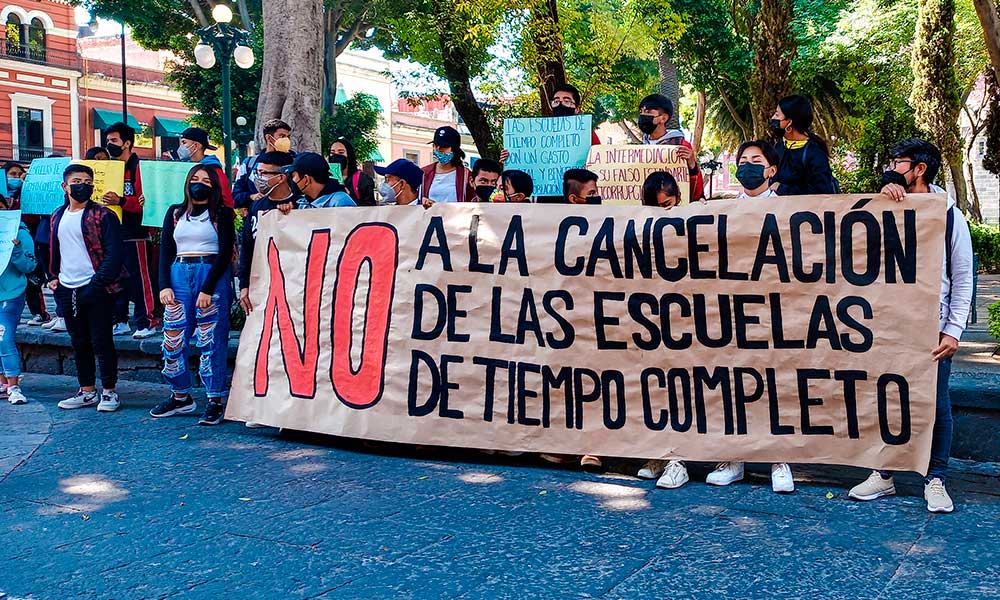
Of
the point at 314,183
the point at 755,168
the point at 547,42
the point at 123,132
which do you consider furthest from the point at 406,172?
the point at 547,42

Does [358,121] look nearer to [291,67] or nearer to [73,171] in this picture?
[291,67]

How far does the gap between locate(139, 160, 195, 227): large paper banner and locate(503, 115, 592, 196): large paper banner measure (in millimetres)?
3020

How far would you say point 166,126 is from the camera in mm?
47406

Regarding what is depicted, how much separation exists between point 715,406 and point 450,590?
2009mm

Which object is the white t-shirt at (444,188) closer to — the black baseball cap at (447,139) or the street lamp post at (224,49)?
the black baseball cap at (447,139)

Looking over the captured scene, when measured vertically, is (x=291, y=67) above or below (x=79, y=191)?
above

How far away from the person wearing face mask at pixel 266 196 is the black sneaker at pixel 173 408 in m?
1.06

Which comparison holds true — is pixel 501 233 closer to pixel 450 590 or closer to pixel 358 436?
pixel 358 436

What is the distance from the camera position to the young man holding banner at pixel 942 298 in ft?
15.7

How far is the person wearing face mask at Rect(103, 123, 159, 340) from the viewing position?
8852 millimetres

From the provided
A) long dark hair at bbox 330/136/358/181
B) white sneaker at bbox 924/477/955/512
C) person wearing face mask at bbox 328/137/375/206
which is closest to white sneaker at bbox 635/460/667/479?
white sneaker at bbox 924/477/955/512

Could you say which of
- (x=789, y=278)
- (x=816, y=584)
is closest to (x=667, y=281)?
(x=789, y=278)

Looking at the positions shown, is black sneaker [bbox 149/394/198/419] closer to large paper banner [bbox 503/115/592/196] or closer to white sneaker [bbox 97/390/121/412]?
white sneaker [bbox 97/390/121/412]

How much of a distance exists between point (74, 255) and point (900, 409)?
18.4ft
